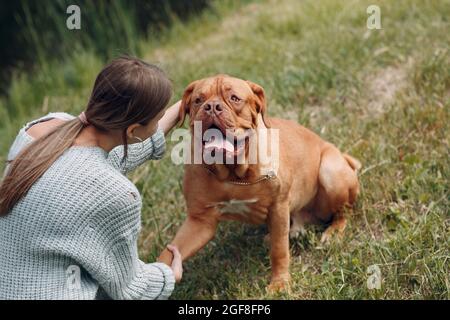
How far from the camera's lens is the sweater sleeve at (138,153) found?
374cm

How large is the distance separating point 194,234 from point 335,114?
1.91 meters

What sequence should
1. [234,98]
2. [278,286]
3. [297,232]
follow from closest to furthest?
[234,98]
[278,286]
[297,232]

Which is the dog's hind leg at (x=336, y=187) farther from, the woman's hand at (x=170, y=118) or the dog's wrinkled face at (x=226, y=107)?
the woman's hand at (x=170, y=118)

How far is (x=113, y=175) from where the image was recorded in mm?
3234

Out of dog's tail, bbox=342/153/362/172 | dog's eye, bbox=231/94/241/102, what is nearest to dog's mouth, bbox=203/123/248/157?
dog's eye, bbox=231/94/241/102

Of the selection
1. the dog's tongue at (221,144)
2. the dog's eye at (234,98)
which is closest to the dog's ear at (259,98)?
the dog's eye at (234,98)

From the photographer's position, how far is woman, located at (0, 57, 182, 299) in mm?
3119

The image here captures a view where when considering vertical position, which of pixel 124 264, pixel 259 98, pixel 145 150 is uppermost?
pixel 259 98

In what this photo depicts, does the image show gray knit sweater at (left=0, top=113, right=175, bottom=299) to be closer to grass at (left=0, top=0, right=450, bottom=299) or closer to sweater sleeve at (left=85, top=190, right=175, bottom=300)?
sweater sleeve at (left=85, top=190, right=175, bottom=300)

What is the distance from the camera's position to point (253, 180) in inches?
153

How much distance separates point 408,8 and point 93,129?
4170 millimetres

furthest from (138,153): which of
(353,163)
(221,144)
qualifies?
(353,163)

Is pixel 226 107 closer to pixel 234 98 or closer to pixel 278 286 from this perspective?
pixel 234 98
